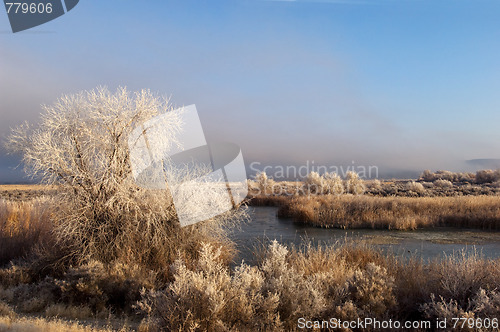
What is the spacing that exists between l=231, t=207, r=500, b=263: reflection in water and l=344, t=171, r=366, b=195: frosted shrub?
13263mm

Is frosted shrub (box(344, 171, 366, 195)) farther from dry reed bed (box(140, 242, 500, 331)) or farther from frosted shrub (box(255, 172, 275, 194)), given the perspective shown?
dry reed bed (box(140, 242, 500, 331))

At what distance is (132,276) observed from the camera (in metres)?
6.58

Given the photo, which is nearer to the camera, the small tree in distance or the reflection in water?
the small tree in distance

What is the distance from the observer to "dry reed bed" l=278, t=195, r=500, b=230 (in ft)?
53.9

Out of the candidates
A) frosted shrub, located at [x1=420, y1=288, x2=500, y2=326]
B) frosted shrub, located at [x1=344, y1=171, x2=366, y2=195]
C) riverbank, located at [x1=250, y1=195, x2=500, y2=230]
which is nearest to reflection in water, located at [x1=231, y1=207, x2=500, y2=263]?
riverbank, located at [x1=250, y1=195, x2=500, y2=230]

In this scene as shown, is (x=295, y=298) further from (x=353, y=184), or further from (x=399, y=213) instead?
(x=353, y=184)

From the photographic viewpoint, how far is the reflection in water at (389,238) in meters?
11.4

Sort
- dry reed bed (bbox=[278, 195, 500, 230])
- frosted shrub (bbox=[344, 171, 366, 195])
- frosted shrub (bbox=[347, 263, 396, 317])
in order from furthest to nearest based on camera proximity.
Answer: frosted shrub (bbox=[344, 171, 366, 195]), dry reed bed (bbox=[278, 195, 500, 230]), frosted shrub (bbox=[347, 263, 396, 317])

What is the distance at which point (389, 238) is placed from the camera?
45.0 ft

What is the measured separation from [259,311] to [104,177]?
455 cm

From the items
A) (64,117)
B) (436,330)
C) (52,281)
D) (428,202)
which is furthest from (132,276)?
(428,202)

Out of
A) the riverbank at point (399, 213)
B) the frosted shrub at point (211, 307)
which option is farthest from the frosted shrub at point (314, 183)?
the frosted shrub at point (211, 307)

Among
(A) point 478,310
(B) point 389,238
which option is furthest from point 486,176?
(A) point 478,310

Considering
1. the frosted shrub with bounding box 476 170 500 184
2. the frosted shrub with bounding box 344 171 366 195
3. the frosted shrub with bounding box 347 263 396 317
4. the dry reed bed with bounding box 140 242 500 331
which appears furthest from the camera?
the frosted shrub with bounding box 476 170 500 184
